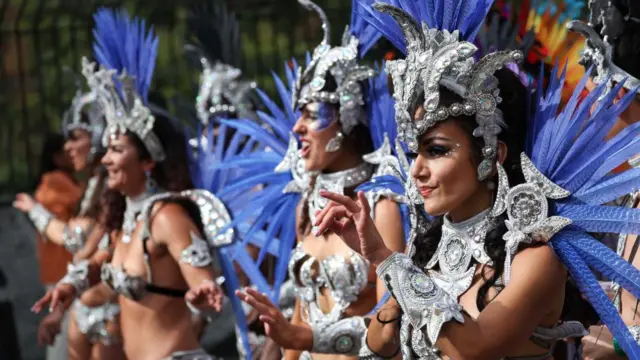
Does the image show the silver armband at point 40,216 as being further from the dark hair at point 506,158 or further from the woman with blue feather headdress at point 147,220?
the dark hair at point 506,158

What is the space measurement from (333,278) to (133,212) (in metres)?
1.67

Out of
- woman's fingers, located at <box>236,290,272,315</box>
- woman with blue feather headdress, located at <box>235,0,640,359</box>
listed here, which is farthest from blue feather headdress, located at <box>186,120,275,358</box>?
woman with blue feather headdress, located at <box>235,0,640,359</box>

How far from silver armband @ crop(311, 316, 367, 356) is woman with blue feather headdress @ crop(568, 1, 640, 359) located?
89cm

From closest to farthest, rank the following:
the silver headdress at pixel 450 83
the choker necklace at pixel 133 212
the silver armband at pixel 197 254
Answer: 1. the silver headdress at pixel 450 83
2. the silver armband at pixel 197 254
3. the choker necklace at pixel 133 212

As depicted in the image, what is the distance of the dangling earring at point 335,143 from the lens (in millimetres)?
5180

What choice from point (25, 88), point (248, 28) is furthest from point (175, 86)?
point (25, 88)

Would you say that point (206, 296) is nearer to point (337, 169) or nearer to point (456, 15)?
point (337, 169)

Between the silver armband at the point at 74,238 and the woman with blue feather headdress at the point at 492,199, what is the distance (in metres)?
4.29

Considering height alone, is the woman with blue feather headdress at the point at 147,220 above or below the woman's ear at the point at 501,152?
below

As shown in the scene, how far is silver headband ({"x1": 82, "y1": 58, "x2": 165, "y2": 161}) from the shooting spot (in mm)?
6387

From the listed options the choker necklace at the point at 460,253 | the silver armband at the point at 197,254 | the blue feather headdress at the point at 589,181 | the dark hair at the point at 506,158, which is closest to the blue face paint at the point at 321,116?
the silver armband at the point at 197,254

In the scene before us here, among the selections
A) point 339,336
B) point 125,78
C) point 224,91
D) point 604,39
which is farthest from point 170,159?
point 604,39

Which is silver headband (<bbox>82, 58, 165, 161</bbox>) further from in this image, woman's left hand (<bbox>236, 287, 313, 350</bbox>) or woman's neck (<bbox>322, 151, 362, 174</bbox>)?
woman's left hand (<bbox>236, 287, 313, 350</bbox>)

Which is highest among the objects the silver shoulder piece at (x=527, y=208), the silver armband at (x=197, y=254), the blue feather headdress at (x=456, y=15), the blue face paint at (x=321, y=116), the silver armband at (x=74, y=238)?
the blue feather headdress at (x=456, y=15)
